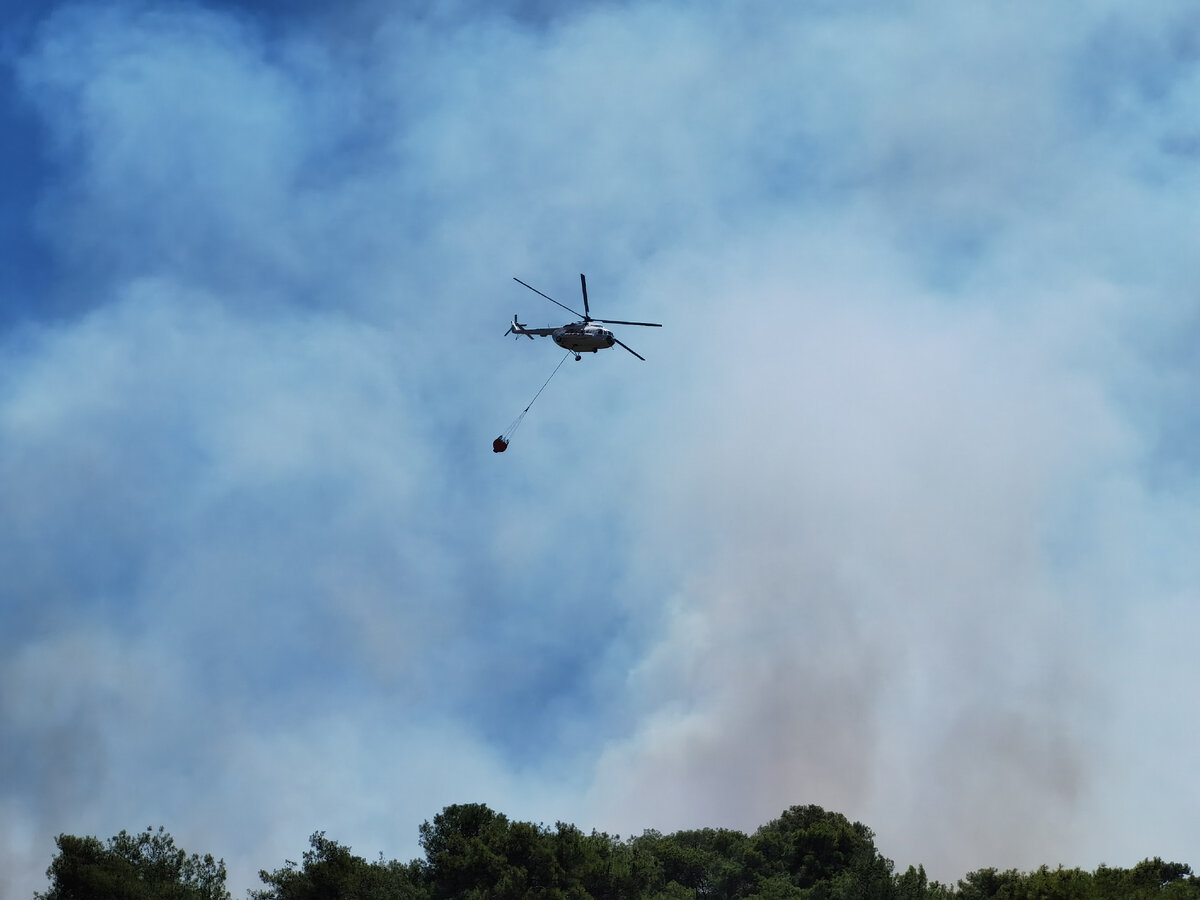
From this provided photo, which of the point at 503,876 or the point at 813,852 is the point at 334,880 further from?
the point at 813,852

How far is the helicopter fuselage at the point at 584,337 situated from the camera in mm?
92250

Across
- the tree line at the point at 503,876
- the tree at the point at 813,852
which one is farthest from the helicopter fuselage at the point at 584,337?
the tree at the point at 813,852

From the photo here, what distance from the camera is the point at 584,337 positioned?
9231cm

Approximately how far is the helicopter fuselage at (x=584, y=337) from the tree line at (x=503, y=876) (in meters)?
45.3

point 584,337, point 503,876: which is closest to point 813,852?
point 503,876

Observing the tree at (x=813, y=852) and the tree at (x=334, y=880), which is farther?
the tree at (x=813, y=852)

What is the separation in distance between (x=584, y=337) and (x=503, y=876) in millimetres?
47769

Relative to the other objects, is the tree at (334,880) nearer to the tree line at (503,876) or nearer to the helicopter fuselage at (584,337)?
the tree line at (503,876)

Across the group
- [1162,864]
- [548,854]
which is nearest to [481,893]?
[548,854]

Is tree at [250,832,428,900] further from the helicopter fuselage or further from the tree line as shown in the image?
the helicopter fuselage

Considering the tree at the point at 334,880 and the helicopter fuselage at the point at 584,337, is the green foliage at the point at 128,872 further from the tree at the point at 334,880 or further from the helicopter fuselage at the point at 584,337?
the helicopter fuselage at the point at 584,337

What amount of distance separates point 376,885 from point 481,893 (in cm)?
925

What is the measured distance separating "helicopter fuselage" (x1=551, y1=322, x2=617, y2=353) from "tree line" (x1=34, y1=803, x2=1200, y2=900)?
45285mm

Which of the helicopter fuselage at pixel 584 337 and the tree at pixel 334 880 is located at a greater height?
the helicopter fuselage at pixel 584 337
